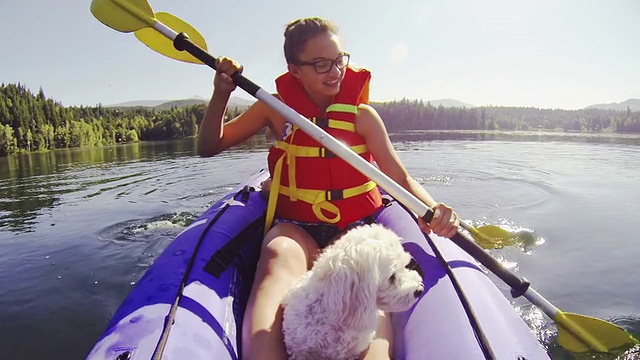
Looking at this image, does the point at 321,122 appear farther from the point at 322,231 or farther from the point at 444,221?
the point at 444,221

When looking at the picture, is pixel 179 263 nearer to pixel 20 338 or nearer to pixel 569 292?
pixel 20 338

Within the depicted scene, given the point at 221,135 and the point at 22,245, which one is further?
the point at 22,245

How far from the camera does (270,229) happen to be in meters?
2.71

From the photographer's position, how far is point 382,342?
2.03 meters

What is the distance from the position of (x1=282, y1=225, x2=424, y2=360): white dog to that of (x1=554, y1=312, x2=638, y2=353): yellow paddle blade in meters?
1.60

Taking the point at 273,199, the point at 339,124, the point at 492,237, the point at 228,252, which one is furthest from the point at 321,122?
the point at 492,237

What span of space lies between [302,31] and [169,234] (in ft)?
13.4

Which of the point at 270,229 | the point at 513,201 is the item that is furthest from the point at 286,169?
the point at 513,201

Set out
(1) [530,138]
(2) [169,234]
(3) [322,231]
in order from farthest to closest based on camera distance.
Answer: (1) [530,138], (2) [169,234], (3) [322,231]

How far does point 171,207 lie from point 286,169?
520cm

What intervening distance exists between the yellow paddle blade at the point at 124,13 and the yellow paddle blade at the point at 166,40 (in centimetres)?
22

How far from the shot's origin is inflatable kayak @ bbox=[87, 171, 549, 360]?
5.71 ft

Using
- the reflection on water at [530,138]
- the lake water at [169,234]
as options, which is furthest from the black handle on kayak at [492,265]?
the reflection on water at [530,138]

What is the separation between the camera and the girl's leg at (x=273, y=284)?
187cm
